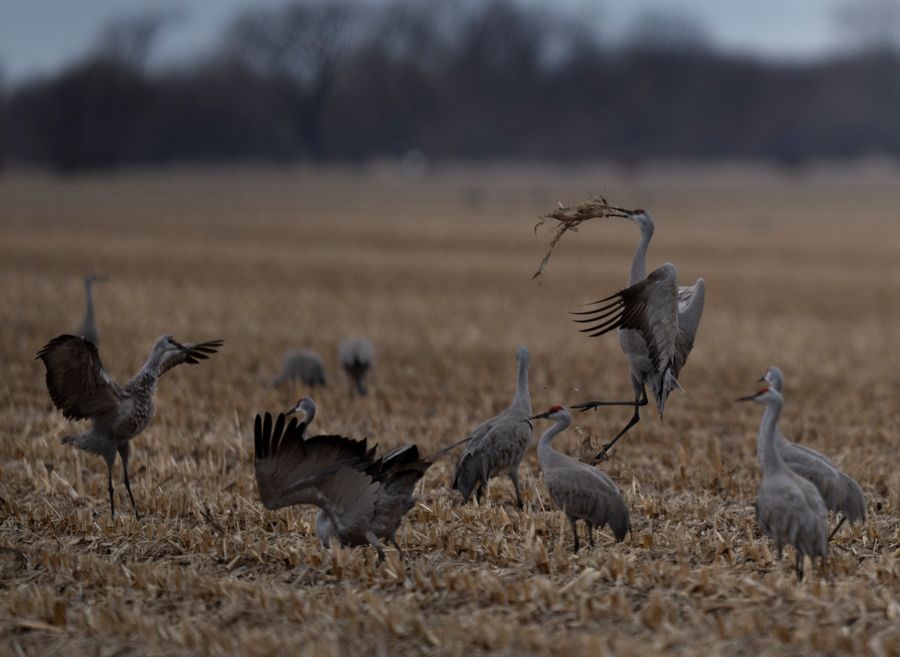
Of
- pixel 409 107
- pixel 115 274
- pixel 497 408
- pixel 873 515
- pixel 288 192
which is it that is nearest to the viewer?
pixel 873 515

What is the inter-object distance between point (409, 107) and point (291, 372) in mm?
72079

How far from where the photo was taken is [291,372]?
11.3 meters

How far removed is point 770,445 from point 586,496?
942 millimetres

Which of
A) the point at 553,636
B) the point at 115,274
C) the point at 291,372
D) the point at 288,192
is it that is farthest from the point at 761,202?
the point at 553,636

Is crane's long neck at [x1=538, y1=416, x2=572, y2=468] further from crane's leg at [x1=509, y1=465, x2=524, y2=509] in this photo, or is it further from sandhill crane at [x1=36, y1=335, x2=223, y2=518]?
sandhill crane at [x1=36, y1=335, x2=223, y2=518]

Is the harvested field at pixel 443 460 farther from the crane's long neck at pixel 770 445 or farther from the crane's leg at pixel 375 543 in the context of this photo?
the crane's long neck at pixel 770 445

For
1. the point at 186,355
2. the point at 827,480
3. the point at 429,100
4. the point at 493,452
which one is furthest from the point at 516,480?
the point at 429,100

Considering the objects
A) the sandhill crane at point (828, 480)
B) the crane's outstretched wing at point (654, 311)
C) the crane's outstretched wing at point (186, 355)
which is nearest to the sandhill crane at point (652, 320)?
the crane's outstretched wing at point (654, 311)

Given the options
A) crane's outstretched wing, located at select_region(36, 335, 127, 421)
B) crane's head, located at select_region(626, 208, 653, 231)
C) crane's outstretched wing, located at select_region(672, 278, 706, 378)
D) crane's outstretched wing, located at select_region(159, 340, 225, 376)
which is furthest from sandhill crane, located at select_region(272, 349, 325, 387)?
crane's head, located at select_region(626, 208, 653, 231)

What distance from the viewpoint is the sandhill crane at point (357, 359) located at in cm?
1098

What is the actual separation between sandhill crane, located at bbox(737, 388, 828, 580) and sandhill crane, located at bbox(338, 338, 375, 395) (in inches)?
226

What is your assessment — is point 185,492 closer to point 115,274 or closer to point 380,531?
point 380,531

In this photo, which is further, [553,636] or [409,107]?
[409,107]

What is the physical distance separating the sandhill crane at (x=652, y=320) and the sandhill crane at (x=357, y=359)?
3.91 m
